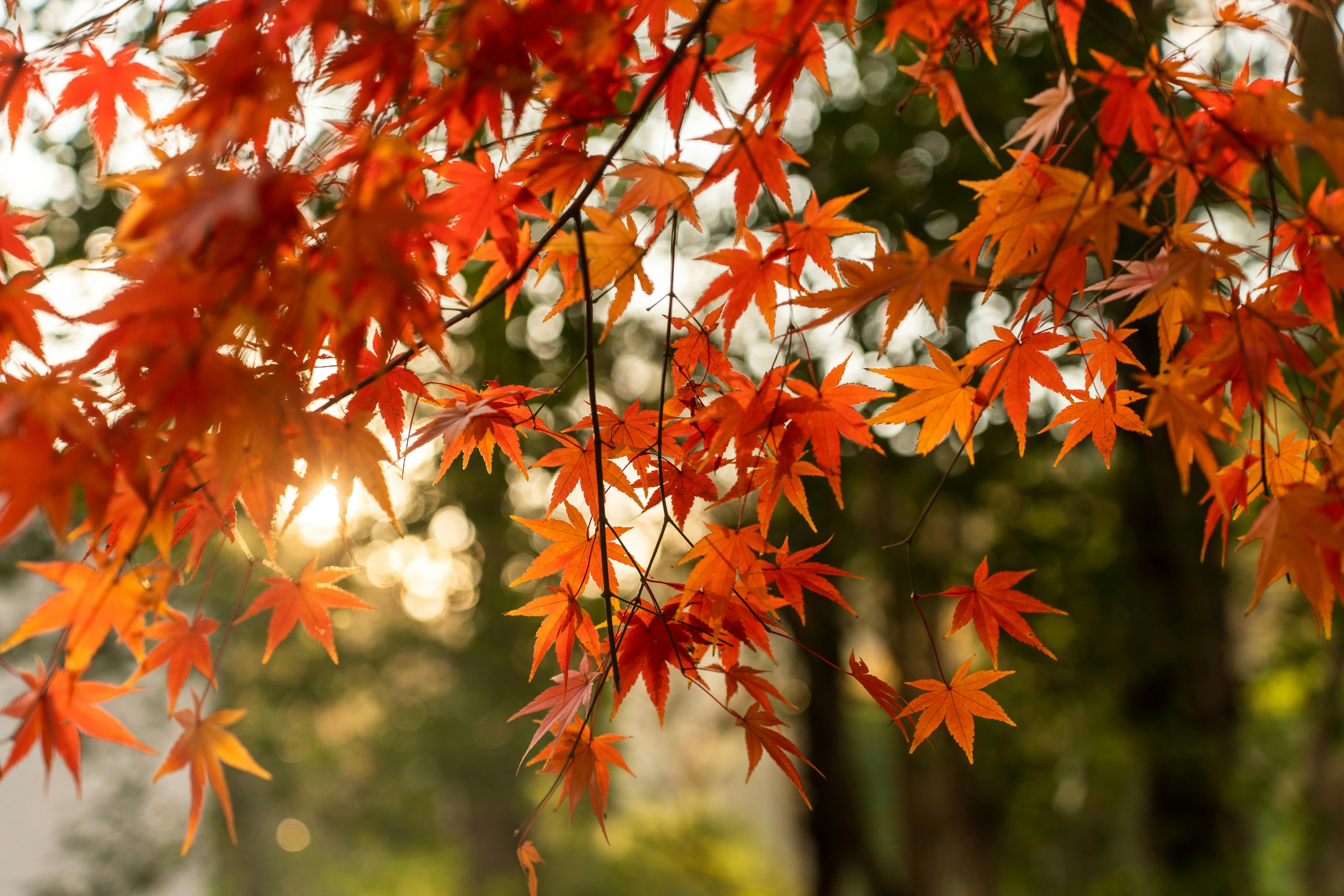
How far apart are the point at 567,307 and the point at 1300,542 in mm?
738

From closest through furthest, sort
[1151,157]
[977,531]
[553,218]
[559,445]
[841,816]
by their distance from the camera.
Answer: [1151,157]
[553,218]
[559,445]
[841,816]
[977,531]

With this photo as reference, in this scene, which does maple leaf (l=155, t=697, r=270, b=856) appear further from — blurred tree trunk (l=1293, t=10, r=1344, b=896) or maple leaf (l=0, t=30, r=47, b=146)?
blurred tree trunk (l=1293, t=10, r=1344, b=896)

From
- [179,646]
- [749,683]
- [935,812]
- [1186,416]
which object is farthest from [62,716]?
[935,812]

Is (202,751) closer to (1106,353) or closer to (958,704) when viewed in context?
(958,704)

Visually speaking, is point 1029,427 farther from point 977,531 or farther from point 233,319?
point 233,319

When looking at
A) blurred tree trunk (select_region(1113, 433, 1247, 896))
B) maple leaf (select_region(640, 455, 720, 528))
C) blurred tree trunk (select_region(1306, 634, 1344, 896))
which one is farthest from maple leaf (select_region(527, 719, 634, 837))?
blurred tree trunk (select_region(1306, 634, 1344, 896))

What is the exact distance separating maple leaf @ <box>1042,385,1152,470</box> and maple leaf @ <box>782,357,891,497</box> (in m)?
0.26

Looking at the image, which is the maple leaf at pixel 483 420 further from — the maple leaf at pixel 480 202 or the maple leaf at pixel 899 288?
the maple leaf at pixel 899 288

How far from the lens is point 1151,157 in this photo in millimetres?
754

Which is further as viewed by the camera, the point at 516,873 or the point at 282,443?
the point at 516,873

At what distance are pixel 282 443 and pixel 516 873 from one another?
29.6 ft

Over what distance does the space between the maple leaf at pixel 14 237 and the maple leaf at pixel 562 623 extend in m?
0.72

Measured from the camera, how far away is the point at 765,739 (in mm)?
978

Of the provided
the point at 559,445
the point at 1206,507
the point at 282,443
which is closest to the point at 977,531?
the point at 1206,507
